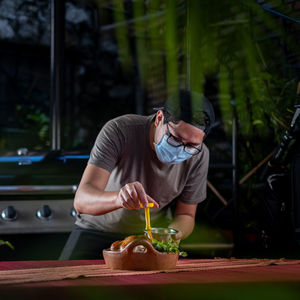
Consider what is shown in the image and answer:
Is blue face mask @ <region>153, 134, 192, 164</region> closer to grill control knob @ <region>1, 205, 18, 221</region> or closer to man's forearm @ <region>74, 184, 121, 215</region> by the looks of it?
man's forearm @ <region>74, 184, 121, 215</region>

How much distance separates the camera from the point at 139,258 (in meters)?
1.12

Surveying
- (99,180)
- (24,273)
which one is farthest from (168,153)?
(24,273)

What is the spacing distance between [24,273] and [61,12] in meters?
2.10

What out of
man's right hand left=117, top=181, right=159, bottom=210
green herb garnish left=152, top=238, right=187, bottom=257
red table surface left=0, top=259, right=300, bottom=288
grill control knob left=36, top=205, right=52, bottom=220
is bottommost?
grill control knob left=36, top=205, right=52, bottom=220

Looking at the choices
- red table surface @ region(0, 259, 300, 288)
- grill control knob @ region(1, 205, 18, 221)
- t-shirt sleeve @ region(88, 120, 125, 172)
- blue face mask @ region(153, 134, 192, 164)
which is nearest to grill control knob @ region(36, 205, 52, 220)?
grill control knob @ region(1, 205, 18, 221)

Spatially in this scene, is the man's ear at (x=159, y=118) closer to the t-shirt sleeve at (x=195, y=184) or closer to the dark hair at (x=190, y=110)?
the dark hair at (x=190, y=110)

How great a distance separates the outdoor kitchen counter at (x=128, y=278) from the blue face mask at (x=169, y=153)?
52 cm

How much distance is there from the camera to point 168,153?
1.72 m

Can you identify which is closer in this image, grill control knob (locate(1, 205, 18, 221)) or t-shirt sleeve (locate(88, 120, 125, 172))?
t-shirt sleeve (locate(88, 120, 125, 172))

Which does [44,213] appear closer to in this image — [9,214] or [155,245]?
[9,214]

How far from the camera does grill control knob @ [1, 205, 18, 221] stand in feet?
7.38

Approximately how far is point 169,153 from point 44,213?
0.91 metres

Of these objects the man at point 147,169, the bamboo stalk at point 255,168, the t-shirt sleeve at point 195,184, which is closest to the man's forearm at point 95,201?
the man at point 147,169

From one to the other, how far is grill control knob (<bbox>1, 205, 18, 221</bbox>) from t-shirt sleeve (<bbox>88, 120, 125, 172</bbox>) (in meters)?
0.74
